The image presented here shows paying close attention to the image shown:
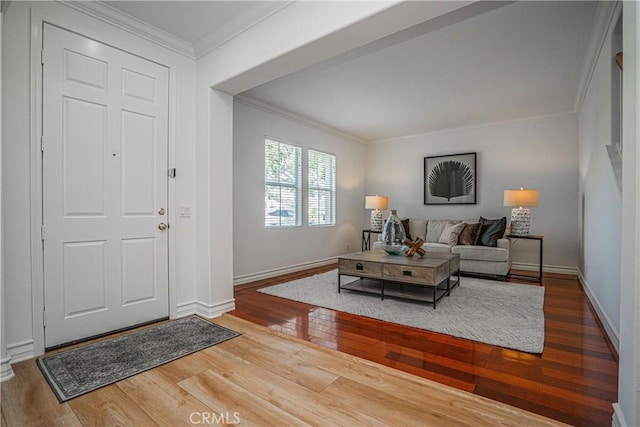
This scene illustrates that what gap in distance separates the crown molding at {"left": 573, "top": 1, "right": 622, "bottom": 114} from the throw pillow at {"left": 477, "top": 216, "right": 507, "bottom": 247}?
1.97 meters

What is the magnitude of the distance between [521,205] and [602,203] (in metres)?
1.64

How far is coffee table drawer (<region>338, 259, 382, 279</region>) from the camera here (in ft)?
11.3

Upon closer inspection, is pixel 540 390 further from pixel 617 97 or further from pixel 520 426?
pixel 617 97

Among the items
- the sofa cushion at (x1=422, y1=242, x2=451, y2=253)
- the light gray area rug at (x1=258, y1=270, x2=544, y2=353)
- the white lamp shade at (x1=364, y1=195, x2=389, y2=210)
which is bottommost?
the light gray area rug at (x1=258, y1=270, x2=544, y2=353)

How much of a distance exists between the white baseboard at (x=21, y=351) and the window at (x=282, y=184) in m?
A: 2.90

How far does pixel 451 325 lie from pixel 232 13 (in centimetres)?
316

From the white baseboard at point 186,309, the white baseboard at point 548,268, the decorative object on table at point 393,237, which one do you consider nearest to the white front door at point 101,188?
the white baseboard at point 186,309

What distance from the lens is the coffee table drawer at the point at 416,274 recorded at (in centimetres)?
312

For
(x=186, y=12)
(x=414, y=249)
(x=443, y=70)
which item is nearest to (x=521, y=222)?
(x=414, y=249)

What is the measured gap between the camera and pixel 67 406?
161 centimetres

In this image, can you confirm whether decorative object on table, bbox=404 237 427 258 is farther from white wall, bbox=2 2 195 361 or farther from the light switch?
white wall, bbox=2 2 195 361

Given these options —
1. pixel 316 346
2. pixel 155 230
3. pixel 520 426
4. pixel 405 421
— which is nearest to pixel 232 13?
pixel 155 230

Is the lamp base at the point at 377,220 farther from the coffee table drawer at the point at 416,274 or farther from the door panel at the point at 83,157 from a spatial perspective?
the door panel at the point at 83,157

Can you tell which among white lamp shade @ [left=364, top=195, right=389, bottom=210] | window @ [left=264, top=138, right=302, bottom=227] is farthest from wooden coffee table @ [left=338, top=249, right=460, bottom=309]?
white lamp shade @ [left=364, top=195, right=389, bottom=210]
